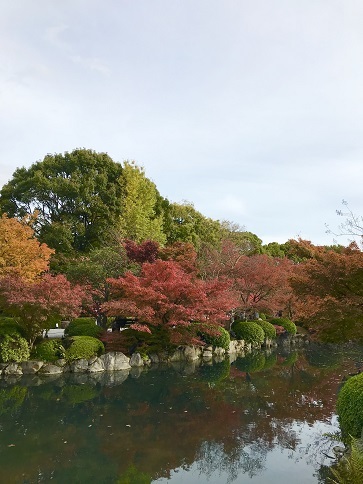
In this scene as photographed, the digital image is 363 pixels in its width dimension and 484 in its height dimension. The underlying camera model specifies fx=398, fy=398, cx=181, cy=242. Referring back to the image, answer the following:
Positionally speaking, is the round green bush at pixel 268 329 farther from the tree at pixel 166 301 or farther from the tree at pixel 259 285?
the tree at pixel 166 301

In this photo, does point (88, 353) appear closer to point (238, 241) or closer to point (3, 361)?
point (3, 361)

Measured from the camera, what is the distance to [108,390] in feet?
38.9

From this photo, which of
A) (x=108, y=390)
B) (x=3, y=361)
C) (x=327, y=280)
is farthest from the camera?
(x=3, y=361)

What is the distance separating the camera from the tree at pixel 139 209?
26.3 m

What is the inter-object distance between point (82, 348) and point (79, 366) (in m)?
0.64

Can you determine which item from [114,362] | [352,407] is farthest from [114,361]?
[352,407]

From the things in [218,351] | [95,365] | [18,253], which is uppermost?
[18,253]

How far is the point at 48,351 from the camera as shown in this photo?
14.6 meters

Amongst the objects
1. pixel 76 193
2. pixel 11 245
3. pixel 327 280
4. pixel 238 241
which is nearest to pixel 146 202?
pixel 76 193

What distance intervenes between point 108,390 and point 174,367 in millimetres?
4320

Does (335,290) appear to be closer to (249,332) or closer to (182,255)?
(182,255)

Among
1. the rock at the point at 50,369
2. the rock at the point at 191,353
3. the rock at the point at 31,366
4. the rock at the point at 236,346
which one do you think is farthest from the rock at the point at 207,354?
the rock at the point at 31,366

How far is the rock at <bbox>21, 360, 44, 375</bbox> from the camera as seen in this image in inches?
553

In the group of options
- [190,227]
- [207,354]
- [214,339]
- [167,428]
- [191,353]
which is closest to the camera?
[167,428]
